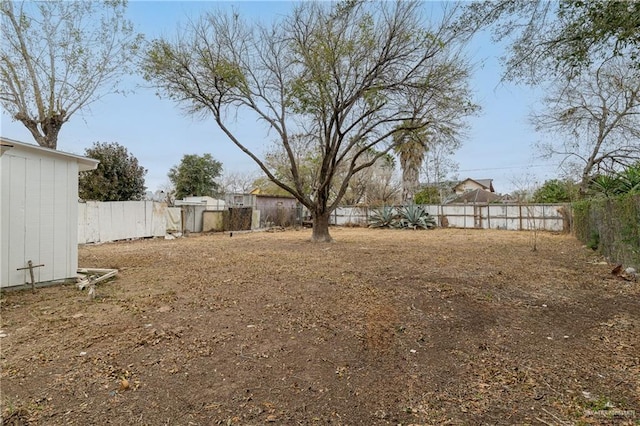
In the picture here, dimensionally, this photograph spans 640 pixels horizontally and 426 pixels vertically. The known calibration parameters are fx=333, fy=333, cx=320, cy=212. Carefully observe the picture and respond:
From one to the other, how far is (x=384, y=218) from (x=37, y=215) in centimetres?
1548

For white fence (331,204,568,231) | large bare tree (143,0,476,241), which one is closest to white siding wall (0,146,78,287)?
large bare tree (143,0,476,241)

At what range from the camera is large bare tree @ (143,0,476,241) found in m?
8.42

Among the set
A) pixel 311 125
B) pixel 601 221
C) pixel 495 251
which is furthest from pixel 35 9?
pixel 601 221

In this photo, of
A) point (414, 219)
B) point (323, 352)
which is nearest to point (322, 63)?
point (323, 352)

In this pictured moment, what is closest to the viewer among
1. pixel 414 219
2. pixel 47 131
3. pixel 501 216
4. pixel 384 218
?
pixel 47 131

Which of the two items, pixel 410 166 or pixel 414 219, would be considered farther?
pixel 410 166

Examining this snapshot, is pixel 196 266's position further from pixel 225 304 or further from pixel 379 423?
pixel 379 423

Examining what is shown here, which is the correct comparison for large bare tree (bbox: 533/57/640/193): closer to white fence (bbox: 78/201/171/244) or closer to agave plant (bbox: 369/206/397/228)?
agave plant (bbox: 369/206/397/228)

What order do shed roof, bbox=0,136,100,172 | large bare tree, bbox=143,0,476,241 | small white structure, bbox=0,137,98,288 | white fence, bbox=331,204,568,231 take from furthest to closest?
1. white fence, bbox=331,204,568,231
2. large bare tree, bbox=143,0,476,241
3. small white structure, bbox=0,137,98,288
4. shed roof, bbox=0,136,100,172

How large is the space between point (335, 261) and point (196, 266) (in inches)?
108

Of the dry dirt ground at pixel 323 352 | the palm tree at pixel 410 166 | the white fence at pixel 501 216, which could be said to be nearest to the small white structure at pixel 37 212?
the dry dirt ground at pixel 323 352

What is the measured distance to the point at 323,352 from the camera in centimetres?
259

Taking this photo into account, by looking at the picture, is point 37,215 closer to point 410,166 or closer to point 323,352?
point 323,352

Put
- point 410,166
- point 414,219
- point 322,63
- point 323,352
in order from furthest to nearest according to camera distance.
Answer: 1. point 410,166
2. point 414,219
3. point 322,63
4. point 323,352
